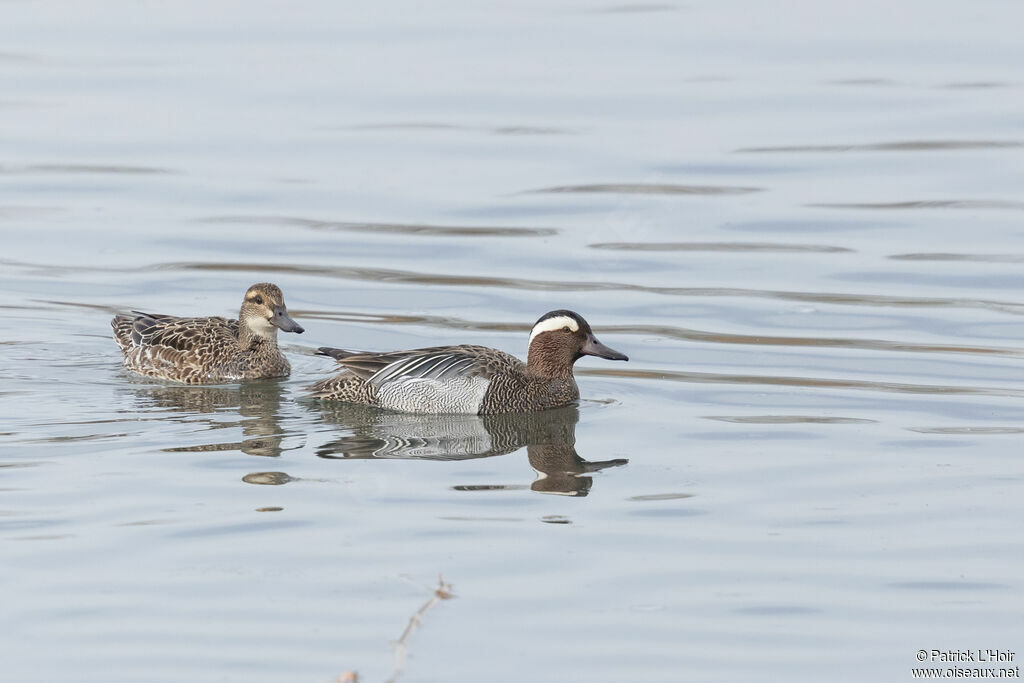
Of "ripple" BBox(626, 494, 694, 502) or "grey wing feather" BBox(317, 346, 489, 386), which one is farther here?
"grey wing feather" BBox(317, 346, 489, 386)

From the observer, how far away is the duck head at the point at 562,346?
12594 millimetres

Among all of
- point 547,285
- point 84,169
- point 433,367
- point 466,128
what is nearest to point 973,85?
point 466,128

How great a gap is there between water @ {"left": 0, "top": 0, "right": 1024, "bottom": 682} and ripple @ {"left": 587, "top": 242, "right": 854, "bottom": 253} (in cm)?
7

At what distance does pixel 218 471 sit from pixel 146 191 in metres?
8.53

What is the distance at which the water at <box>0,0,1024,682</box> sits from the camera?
26.0 feet

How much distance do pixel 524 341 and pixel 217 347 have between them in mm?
2363

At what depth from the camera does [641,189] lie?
1794 cm

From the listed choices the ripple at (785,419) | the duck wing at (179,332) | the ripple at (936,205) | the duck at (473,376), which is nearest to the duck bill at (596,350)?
the duck at (473,376)

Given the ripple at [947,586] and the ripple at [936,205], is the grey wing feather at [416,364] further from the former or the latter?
the ripple at [936,205]

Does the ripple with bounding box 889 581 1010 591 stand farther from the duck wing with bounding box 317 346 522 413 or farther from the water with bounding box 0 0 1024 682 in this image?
the duck wing with bounding box 317 346 522 413

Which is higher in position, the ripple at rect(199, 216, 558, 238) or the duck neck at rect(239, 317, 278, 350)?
the ripple at rect(199, 216, 558, 238)

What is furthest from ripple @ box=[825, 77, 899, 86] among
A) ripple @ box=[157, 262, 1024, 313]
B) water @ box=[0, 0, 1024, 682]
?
ripple @ box=[157, 262, 1024, 313]

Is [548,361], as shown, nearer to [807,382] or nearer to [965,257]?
[807,382]

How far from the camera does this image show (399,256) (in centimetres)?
1630
